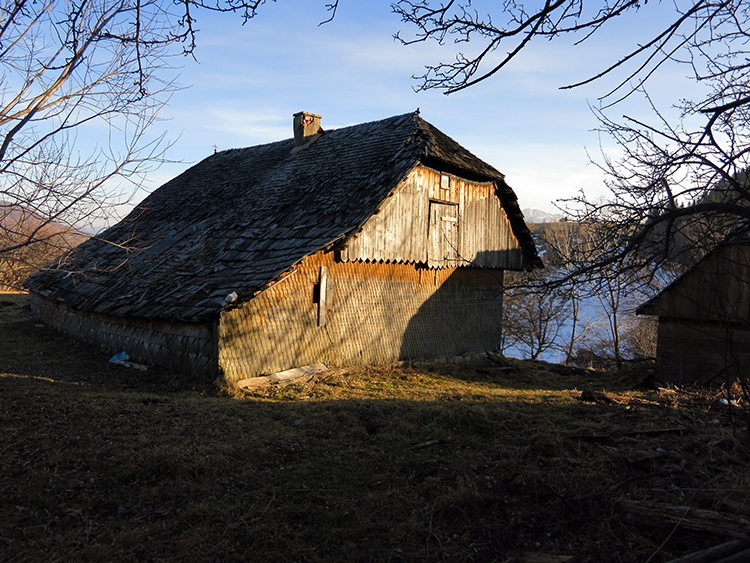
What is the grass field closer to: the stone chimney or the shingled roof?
the shingled roof

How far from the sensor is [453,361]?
14914 millimetres

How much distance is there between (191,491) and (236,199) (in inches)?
474

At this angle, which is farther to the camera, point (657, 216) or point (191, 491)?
point (657, 216)

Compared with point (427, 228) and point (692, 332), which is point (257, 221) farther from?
point (692, 332)

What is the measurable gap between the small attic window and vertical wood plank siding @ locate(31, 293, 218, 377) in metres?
7.17

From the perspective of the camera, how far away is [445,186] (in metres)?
13.7

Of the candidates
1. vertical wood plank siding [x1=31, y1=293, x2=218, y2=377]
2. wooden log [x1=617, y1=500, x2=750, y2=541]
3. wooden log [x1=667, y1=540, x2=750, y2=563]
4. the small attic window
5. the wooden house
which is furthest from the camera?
the small attic window

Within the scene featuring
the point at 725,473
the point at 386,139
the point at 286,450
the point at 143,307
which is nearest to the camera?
the point at 725,473

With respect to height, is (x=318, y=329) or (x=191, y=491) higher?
(x=318, y=329)

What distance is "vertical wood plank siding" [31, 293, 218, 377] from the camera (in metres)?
9.75

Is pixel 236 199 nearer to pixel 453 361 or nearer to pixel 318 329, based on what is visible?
pixel 318 329

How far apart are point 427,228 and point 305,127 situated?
688cm

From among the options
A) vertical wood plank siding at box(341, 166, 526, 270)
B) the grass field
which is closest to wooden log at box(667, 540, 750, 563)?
the grass field

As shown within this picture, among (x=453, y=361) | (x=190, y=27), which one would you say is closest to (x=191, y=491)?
→ (x=190, y=27)
